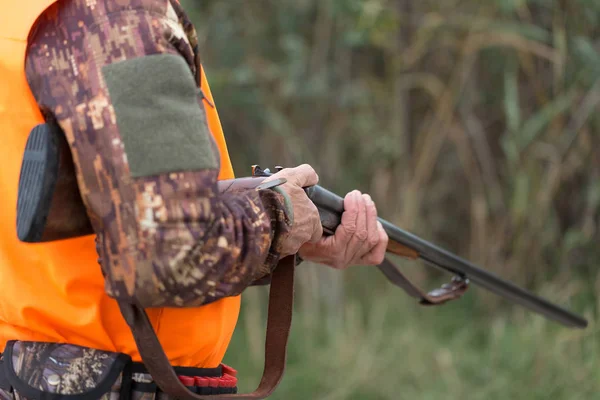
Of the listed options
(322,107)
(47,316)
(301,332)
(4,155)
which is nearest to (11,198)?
(4,155)

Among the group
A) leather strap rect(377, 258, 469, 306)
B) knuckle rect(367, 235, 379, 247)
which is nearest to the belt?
knuckle rect(367, 235, 379, 247)

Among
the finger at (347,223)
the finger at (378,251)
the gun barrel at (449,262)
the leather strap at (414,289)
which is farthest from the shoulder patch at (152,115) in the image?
the leather strap at (414,289)

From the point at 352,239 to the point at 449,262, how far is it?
672mm

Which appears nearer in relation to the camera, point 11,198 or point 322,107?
point 11,198

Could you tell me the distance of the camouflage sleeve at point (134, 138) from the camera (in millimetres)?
1272

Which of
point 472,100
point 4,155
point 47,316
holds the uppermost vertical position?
point 4,155

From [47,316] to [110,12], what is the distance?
0.55 metres

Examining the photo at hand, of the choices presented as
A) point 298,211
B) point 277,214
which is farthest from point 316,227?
point 277,214

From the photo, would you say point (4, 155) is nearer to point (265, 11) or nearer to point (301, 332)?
point (301, 332)

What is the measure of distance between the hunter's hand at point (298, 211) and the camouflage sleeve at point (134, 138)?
25 centimetres

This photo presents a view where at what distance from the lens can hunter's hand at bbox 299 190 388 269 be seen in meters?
1.96

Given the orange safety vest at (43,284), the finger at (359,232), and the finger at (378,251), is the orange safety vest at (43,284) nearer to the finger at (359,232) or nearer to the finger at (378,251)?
the finger at (359,232)

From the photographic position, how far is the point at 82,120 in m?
1.27

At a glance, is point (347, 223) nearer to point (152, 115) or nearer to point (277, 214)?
point (277, 214)
